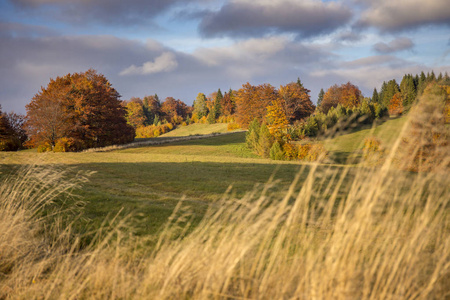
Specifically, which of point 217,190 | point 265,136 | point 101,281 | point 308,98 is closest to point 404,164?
point 101,281

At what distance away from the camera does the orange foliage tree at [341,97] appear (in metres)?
62.1

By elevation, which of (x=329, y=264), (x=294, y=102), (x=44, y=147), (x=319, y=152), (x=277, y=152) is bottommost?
(x=277, y=152)

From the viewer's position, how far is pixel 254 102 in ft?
160

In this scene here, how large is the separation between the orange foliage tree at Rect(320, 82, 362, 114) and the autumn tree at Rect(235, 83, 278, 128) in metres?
17.9

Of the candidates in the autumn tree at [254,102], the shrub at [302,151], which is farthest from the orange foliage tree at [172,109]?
the shrub at [302,151]

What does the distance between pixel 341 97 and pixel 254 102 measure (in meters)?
27.7

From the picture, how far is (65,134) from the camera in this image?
27.1 metres

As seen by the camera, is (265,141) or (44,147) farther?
(265,141)

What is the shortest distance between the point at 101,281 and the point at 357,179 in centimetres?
300

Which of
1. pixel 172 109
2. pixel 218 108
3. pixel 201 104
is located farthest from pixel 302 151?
pixel 172 109

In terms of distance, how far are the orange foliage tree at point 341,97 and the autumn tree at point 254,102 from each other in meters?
17.9

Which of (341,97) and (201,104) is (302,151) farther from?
(201,104)

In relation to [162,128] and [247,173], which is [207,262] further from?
[162,128]

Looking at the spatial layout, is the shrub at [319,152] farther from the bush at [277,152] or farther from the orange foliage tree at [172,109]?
the orange foliage tree at [172,109]
